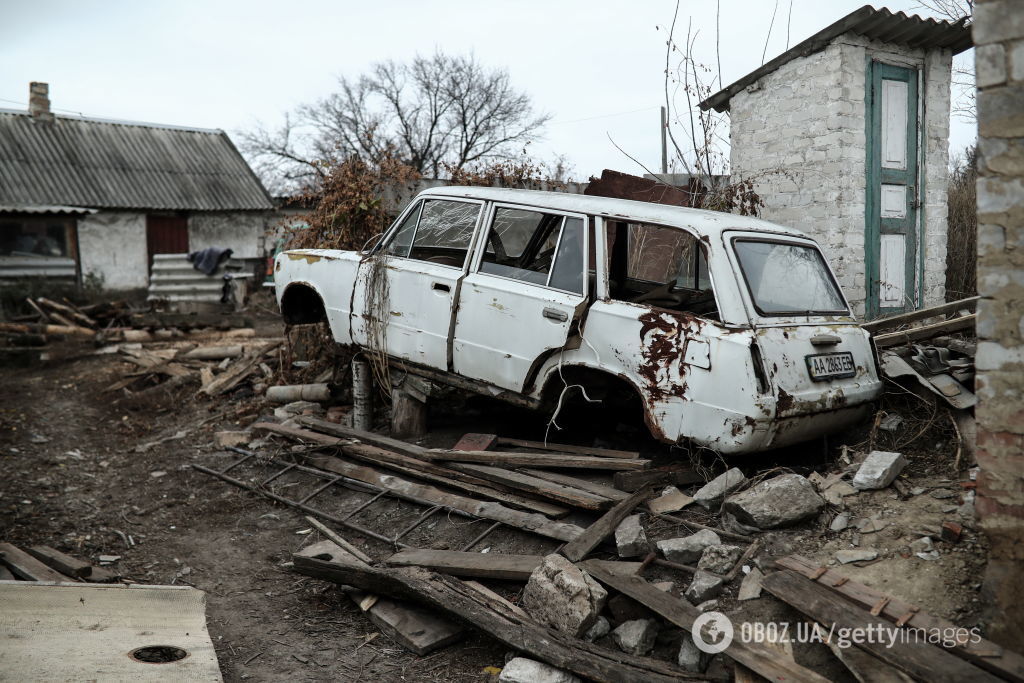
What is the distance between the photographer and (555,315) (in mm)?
5441

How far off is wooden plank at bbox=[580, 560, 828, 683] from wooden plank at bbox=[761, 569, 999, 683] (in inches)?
10.6

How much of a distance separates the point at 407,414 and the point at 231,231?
58.9 ft

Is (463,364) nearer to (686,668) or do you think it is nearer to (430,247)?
(430,247)

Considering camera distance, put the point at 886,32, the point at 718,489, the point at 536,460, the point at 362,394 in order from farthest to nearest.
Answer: the point at 886,32 → the point at 362,394 → the point at 536,460 → the point at 718,489

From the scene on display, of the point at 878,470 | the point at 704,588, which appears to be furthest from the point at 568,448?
the point at 878,470

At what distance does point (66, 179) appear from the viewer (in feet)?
68.5

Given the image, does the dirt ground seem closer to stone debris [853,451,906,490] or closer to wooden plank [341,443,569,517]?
stone debris [853,451,906,490]

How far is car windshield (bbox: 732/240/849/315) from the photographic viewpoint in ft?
16.9

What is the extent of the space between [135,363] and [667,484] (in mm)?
8664

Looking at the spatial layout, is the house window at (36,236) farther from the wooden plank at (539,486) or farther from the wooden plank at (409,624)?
the wooden plank at (409,624)

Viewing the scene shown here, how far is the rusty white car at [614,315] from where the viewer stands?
4832mm

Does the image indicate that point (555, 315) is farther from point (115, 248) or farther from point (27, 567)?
point (115, 248)

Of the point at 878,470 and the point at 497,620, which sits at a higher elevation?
the point at 878,470

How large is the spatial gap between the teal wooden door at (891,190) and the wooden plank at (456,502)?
17.7 ft
